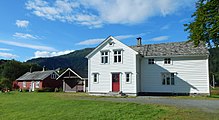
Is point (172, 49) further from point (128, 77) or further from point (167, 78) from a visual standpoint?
point (128, 77)

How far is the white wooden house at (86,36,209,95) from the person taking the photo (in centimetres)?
2522

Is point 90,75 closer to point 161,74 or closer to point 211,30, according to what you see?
point 161,74

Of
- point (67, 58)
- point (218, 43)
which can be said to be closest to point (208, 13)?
point (218, 43)

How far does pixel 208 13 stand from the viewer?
13211 millimetres

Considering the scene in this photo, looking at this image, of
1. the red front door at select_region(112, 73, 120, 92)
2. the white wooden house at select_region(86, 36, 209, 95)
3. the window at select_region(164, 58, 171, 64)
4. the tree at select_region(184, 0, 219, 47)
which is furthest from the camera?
the window at select_region(164, 58, 171, 64)

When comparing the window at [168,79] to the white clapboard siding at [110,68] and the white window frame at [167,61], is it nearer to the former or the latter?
the white window frame at [167,61]

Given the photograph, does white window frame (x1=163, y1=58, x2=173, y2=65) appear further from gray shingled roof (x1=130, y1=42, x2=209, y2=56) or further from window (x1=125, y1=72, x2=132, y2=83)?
window (x1=125, y1=72, x2=132, y2=83)

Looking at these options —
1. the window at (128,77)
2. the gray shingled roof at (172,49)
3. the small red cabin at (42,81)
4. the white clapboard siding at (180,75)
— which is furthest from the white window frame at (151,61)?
the small red cabin at (42,81)

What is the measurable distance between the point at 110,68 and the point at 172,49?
8.49 meters

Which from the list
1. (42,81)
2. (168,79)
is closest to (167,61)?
(168,79)

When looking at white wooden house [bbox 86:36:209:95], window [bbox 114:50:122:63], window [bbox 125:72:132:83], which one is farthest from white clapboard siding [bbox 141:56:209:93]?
window [bbox 114:50:122:63]

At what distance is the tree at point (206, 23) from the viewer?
12.8 m

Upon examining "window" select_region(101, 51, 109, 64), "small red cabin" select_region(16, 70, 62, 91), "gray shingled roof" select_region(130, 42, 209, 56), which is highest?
"gray shingled roof" select_region(130, 42, 209, 56)

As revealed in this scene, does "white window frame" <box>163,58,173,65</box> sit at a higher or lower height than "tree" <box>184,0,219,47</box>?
lower
